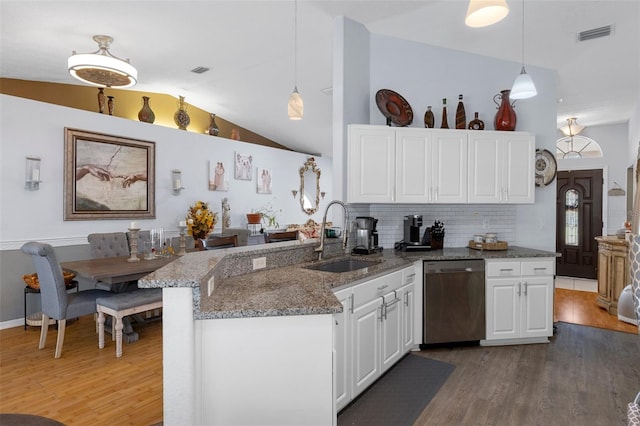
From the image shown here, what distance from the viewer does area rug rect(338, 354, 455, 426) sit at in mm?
2291

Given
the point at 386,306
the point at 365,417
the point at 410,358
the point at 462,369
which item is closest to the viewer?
the point at 365,417

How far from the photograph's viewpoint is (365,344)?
248cm

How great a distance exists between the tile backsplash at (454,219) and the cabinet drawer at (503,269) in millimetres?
A: 716

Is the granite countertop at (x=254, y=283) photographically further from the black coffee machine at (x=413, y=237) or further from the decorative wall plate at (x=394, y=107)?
the decorative wall plate at (x=394, y=107)

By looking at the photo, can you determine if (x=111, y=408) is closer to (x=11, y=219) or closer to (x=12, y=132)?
(x=11, y=219)

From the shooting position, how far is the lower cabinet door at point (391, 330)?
2.73 metres

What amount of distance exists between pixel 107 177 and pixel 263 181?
2.98 m

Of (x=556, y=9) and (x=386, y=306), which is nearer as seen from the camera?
(x=386, y=306)

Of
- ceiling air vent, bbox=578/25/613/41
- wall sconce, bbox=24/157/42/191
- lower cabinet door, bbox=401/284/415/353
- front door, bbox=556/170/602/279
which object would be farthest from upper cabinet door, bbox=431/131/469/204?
wall sconce, bbox=24/157/42/191

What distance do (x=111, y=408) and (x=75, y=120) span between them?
11.9 feet

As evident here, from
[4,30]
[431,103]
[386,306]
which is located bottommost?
[386,306]

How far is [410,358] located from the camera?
3188 millimetres

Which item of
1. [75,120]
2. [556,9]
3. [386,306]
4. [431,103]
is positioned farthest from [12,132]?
[556,9]

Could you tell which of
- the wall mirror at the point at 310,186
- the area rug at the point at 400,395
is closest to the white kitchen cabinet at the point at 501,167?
the area rug at the point at 400,395
